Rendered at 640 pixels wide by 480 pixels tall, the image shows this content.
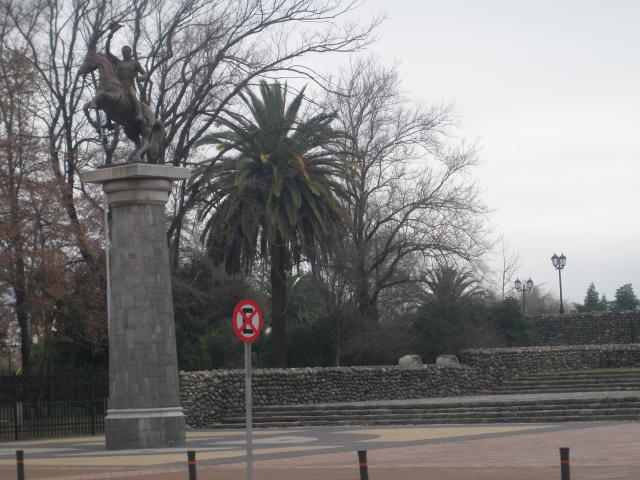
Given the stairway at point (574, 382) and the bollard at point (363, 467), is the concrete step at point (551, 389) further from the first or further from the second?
the bollard at point (363, 467)

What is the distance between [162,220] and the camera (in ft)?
87.6

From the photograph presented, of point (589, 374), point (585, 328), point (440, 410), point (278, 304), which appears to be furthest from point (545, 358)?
point (440, 410)

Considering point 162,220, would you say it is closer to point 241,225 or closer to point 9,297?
point 9,297

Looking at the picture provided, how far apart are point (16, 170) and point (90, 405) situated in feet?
27.9

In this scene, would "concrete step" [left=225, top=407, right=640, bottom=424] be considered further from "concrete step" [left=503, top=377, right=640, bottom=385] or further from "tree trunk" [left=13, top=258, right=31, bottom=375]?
"concrete step" [left=503, top=377, right=640, bottom=385]

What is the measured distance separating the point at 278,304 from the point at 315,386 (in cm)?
577

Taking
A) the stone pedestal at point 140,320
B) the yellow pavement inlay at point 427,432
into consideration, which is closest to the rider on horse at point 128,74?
the stone pedestal at point 140,320

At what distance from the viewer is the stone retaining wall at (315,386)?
3638 centimetres

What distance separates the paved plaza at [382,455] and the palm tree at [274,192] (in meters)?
12.8

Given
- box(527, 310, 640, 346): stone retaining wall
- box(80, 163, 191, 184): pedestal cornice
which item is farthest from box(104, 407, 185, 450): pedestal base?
box(527, 310, 640, 346): stone retaining wall

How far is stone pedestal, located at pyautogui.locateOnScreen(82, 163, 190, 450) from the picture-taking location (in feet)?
84.5

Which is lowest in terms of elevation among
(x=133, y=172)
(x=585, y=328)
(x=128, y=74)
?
(x=585, y=328)

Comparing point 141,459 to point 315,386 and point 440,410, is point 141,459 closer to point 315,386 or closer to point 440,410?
point 440,410

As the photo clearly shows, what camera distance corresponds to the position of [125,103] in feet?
89.7
